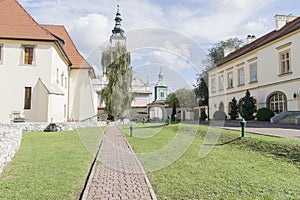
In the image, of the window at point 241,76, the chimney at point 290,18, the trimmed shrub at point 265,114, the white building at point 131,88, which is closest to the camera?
the trimmed shrub at point 265,114

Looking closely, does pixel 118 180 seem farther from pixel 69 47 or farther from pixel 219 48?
pixel 219 48

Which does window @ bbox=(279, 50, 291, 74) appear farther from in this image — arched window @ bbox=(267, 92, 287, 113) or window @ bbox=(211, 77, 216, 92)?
window @ bbox=(211, 77, 216, 92)

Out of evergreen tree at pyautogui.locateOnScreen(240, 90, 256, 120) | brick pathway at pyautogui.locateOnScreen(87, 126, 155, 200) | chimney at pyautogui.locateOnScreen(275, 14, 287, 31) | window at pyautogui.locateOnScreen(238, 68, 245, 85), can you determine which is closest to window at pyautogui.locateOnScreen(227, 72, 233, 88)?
window at pyautogui.locateOnScreen(238, 68, 245, 85)

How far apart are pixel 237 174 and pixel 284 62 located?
57.6 feet

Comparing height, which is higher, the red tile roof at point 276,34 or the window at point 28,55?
the red tile roof at point 276,34

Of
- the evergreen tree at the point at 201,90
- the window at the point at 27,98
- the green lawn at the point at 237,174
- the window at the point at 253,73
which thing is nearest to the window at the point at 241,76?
the window at the point at 253,73

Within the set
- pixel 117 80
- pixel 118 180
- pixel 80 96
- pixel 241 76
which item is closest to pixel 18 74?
pixel 80 96

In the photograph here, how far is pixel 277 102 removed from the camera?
797 inches

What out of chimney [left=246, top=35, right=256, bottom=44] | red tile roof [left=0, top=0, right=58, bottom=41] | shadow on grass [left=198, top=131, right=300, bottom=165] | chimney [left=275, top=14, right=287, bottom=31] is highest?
chimney [left=246, top=35, right=256, bottom=44]

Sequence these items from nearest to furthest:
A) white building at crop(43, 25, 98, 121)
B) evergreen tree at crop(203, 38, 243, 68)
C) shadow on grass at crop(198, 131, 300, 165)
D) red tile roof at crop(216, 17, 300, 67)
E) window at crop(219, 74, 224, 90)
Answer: shadow on grass at crop(198, 131, 300, 165) → red tile roof at crop(216, 17, 300, 67) → white building at crop(43, 25, 98, 121) → window at crop(219, 74, 224, 90) → evergreen tree at crop(203, 38, 243, 68)

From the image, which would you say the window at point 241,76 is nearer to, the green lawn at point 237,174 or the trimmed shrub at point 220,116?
the trimmed shrub at point 220,116

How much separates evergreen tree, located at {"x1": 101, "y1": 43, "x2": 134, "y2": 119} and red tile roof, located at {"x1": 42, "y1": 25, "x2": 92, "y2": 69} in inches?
99.0

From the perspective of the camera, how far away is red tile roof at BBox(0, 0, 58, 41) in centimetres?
1814

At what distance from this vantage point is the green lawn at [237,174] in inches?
170
